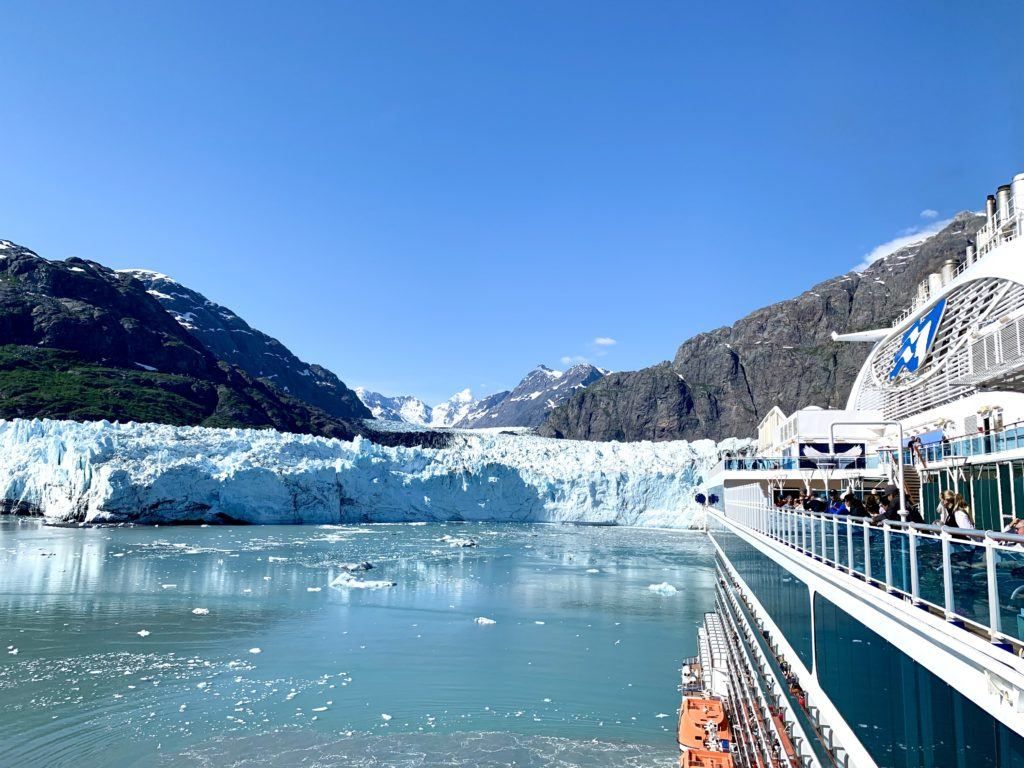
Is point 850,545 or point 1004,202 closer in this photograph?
point 850,545

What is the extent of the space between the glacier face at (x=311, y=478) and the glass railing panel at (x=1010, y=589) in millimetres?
41031

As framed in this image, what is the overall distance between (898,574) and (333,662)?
11348 mm

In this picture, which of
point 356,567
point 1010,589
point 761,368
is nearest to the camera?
point 1010,589

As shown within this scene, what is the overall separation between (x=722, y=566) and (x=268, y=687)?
12.3 metres

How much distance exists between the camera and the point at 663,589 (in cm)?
2130

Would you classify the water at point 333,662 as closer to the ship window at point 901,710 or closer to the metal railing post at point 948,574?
the ship window at point 901,710

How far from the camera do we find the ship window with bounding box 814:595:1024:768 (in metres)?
3.14

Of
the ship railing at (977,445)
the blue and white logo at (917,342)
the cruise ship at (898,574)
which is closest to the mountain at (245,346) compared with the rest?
the blue and white logo at (917,342)

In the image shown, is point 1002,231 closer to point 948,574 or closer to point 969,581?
point 948,574

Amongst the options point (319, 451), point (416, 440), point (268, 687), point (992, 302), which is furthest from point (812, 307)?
point (268, 687)

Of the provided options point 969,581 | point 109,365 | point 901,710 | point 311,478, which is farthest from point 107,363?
point 969,581

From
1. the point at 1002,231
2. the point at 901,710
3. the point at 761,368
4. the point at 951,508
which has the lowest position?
the point at 901,710

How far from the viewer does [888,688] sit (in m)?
4.29

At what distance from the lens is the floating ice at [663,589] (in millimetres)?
21016
